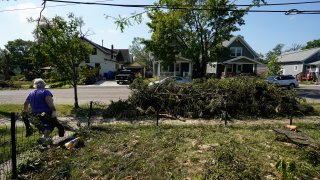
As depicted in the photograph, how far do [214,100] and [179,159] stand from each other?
6.28m

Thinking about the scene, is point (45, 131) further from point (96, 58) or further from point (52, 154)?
point (96, 58)

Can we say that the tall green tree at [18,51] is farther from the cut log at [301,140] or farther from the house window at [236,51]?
the cut log at [301,140]

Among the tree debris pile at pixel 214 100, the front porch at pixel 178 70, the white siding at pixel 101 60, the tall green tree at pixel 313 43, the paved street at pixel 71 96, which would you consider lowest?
the paved street at pixel 71 96

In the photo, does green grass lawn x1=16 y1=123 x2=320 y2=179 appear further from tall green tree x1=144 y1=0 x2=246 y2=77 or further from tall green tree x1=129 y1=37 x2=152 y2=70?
tall green tree x1=129 y1=37 x2=152 y2=70

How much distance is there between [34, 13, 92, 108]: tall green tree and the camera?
13.4 metres

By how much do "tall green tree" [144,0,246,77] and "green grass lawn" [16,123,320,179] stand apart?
67.0 feet

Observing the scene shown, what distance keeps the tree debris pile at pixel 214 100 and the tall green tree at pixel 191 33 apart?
14829 mm

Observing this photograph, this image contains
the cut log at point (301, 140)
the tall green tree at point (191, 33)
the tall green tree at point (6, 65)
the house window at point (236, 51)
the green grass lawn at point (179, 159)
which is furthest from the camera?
the tall green tree at point (6, 65)

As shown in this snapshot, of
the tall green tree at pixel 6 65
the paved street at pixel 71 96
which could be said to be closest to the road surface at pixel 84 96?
the paved street at pixel 71 96

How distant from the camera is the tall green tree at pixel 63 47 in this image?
44.0 ft

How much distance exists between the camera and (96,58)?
1975 inches

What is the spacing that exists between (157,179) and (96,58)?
155 ft

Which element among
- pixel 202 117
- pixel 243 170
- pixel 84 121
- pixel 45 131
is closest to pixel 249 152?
pixel 243 170

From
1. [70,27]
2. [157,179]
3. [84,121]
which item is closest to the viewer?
[157,179]
